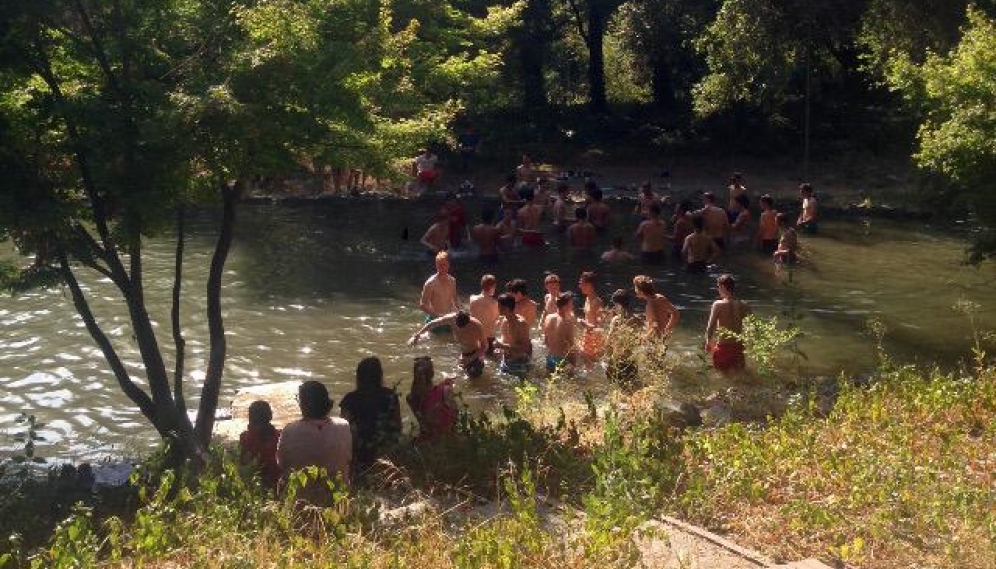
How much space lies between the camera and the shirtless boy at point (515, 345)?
44.5 ft

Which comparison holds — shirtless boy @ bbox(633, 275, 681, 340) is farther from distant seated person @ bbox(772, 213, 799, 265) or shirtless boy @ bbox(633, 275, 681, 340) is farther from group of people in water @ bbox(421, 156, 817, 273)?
distant seated person @ bbox(772, 213, 799, 265)

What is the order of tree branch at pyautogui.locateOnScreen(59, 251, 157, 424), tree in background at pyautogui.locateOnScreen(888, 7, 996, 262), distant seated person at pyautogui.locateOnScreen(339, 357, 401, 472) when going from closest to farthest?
tree branch at pyautogui.locateOnScreen(59, 251, 157, 424) → distant seated person at pyautogui.locateOnScreen(339, 357, 401, 472) → tree in background at pyautogui.locateOnScreen(888, 7, 996, 262)

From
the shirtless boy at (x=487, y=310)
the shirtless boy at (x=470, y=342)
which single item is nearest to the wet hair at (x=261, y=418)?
the shirtless boy at (x=470, y=342)

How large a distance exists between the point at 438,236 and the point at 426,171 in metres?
9.88

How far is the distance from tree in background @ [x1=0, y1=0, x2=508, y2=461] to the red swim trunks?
17.3ft

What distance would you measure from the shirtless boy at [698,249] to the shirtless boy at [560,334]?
6.17m

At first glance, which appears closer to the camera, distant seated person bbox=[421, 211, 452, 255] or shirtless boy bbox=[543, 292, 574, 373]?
shirtless boy bbox=[543, 292, 574, 373]

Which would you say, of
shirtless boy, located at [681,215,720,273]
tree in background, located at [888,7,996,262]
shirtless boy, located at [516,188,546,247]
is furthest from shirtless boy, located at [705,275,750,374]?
shirtless boy, located at [516,188,546,247]

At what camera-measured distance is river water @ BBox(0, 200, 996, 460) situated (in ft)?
43.1

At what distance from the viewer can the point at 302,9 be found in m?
9.08

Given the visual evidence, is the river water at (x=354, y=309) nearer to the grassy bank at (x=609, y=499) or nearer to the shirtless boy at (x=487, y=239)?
the shirtless boy at (x=487, y=239)

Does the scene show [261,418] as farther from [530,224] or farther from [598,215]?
[598,215]

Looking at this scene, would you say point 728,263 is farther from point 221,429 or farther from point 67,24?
point 67,24

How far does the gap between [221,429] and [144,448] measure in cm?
78
